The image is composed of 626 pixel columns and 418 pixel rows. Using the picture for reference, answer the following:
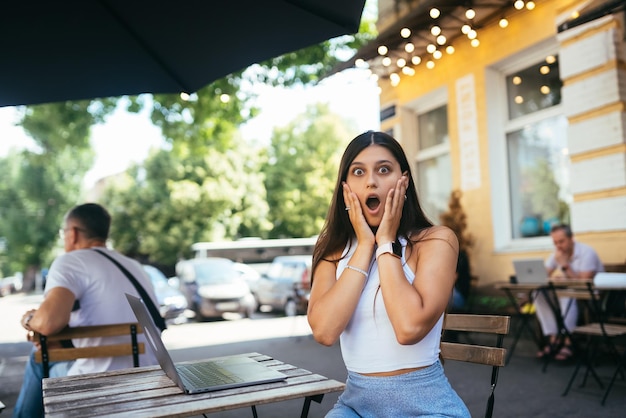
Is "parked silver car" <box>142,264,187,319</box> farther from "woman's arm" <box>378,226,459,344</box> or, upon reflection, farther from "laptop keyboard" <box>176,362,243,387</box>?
"woman's arm" <box>378,226,459,344</box>

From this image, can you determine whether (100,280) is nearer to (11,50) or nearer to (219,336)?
(11,50)

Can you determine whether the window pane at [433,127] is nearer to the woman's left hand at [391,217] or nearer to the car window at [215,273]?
the car window at [215,273]

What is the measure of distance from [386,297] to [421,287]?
0.14 meters

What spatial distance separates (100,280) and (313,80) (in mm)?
8930

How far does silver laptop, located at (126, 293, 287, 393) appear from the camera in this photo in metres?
2.16

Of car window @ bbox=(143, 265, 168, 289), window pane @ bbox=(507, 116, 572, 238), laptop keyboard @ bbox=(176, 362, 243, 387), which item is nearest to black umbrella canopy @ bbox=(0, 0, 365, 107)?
laptop keyboard @ bbox=(176, 362, 243, 387)

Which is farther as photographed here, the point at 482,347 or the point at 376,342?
the point at 482,347

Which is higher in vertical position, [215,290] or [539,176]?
[539,176]

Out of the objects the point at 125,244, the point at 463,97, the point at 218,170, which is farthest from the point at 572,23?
the point at 125,244

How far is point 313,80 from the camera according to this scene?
12164mm

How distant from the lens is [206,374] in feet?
7.80

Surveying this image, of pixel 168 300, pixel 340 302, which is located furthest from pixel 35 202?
pixel 340 302

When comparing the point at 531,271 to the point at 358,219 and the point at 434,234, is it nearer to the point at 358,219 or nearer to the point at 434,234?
the point at 434,234

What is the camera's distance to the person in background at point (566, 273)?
7.57 m
